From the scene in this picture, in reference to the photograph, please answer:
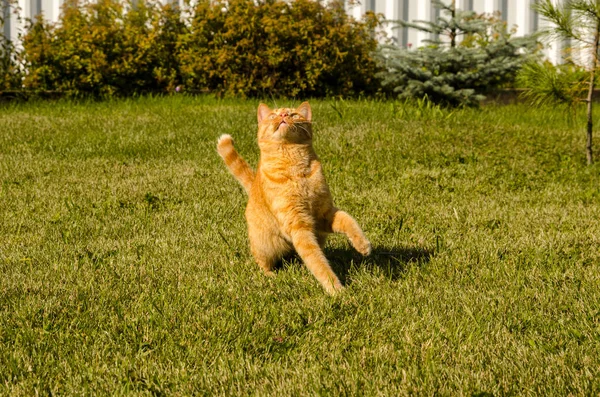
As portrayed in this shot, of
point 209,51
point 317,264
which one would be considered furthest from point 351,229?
point 209,51

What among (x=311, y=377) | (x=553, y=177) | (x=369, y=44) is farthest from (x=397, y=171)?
(x=369, y=44)

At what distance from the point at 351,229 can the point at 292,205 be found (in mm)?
308

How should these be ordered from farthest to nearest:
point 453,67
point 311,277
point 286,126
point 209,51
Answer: point 209,51 < point 453,67 < point 311,277 < point 286,126

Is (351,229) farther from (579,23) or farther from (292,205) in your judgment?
(579,23)

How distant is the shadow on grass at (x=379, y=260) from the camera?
12.4 feet

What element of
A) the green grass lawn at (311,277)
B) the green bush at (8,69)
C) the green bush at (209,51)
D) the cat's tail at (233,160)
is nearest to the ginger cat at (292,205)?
the green grass lawn at (311,277)

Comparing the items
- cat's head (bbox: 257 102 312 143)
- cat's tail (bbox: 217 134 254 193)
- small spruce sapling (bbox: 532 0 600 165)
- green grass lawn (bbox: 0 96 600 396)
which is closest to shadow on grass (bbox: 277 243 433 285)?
green grass lawn (bbox: 0 96 600 396)

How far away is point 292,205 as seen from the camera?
345cm

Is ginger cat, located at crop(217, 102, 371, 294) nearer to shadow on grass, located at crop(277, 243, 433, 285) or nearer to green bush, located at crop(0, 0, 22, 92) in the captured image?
shadow on grass, located at crop(277, 243, 433, 285)

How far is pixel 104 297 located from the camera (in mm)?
3406

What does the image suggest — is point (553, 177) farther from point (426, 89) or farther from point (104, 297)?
point (104, 297)

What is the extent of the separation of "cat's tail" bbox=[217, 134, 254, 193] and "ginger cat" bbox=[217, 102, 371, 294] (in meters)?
0.33

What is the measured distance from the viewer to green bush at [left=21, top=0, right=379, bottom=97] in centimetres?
1005

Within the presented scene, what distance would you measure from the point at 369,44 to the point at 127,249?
23.9 ft
